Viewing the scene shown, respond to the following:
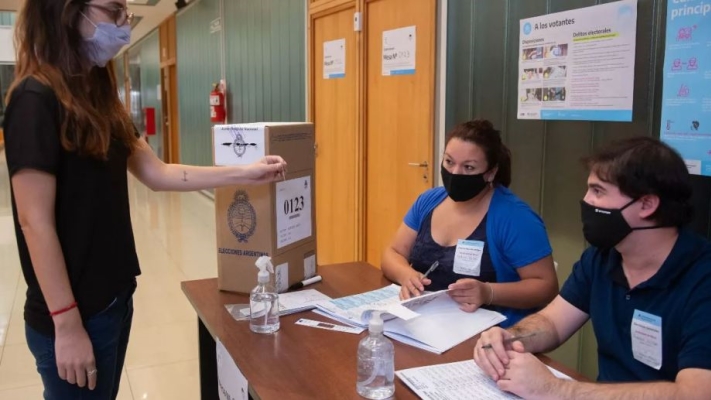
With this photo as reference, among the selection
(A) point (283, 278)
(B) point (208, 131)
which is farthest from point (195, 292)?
(B) point (208, 131)

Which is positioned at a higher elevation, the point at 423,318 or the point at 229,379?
the point at 423,318

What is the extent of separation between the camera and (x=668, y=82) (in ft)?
6.87

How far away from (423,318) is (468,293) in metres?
0.16

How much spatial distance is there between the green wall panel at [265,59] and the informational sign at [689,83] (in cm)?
343

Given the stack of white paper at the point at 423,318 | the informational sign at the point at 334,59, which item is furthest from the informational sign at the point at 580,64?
the informational sign at the point at 334,59

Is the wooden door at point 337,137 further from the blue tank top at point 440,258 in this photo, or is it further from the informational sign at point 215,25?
the informational sign at point 215,25

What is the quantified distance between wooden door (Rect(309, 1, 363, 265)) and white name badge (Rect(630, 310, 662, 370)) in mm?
3017

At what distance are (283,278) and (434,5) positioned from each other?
2107 mm

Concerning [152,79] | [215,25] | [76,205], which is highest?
[215,25]

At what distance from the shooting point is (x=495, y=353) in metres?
1.27

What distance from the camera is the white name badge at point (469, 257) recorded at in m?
1.87

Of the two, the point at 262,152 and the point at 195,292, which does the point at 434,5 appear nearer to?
the point at 262,152

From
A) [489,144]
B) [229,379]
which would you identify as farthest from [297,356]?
[489,144]

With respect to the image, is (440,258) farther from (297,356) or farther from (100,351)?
(100,351)
